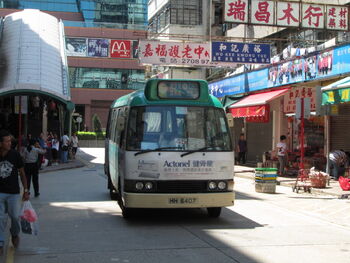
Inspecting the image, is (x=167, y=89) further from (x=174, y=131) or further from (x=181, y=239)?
(x=181, y=239)

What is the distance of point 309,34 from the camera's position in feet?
78.2

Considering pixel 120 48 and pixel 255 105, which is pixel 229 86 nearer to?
pixel 255 105

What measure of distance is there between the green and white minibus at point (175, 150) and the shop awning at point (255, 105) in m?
12.2

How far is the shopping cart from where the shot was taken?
15.2m

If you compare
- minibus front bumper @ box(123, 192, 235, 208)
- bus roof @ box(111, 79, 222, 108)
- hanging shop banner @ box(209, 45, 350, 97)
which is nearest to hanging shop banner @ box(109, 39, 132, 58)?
hanging shop banner @ box(209, 45, 350, 97)

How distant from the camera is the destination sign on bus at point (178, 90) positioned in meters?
9.48

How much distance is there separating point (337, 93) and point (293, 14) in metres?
5.86

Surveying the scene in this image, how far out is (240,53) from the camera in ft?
70.9

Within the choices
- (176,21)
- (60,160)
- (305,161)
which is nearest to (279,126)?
(305,161)

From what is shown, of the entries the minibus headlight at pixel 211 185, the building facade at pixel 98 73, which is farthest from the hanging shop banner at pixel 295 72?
the building facade at pixel 98 73

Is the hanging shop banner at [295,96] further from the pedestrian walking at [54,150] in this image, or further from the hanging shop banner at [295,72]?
the pedestrian walking at [54,150]

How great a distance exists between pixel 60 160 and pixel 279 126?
11929 millimetres

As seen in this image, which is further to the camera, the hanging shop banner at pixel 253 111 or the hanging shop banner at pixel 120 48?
the hanging shop banner at pixel 120 48

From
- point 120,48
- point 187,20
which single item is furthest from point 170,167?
point 120,48
